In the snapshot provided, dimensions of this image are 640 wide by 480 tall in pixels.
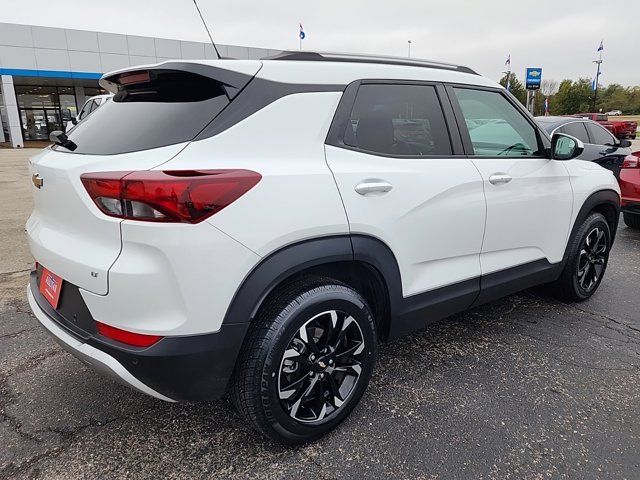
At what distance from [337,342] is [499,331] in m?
1.77

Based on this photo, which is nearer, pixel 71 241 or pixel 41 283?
A: pixel 71 241

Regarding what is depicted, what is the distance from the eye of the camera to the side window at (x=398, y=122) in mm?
2367

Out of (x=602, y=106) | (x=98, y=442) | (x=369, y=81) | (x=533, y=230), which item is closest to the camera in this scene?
(x=98, y=442)

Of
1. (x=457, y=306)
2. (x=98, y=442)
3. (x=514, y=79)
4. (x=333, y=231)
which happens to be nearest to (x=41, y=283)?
(x=98, y=442)

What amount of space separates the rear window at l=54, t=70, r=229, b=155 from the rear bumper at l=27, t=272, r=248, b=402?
678 millimetres

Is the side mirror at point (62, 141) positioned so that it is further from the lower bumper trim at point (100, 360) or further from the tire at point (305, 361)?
the tire at point (305, 361)

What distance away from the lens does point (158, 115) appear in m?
2.08

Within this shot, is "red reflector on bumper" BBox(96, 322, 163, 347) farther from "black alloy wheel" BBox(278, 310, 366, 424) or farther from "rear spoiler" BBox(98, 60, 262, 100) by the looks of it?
"rear spoiler" BBox(98, 60, 262, 100)

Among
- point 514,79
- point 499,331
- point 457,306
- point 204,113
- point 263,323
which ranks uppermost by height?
point 514,79

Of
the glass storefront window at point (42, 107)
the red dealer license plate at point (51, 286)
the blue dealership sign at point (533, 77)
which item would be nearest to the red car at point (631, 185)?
the red dealer license plate at point (51, 286)

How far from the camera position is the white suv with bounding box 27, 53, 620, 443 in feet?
5.92

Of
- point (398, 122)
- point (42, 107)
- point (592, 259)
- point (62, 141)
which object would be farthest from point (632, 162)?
point (42, 107)

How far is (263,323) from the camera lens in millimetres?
2049

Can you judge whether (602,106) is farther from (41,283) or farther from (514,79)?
(41,283)
